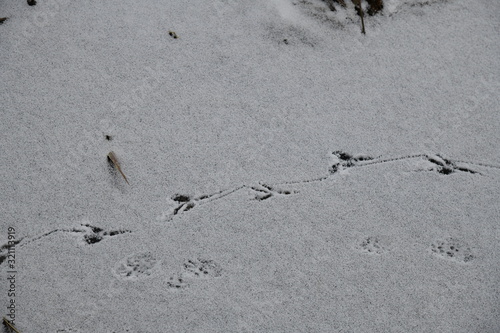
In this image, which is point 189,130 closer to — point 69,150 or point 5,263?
point 69,150

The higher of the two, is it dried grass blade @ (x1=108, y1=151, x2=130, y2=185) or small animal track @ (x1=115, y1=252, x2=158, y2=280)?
dried grass blade @ (x1=108, y1=151, x2=130, y2=185)

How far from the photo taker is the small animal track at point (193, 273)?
4.27ft

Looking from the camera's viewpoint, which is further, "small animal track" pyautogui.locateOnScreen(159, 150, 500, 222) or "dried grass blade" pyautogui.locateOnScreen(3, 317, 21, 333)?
"small animal track" pyautogui.locateOnScreen(159, 150, 500, 222)

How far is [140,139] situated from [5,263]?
602 mm

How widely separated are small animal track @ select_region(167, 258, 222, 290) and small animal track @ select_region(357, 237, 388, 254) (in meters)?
0.48

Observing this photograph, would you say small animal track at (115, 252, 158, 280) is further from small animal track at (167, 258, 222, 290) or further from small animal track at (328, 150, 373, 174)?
small animal track at (328, 150, 373, 174)

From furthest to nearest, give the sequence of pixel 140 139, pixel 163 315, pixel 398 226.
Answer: pixel 140 139 → pixel 398 226 → pixel 163 315

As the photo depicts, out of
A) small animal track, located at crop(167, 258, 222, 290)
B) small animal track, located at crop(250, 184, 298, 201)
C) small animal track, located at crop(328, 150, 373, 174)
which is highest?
small animal track, located at crop(328, 150, 373, 174)

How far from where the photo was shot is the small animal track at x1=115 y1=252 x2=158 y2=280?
4.29ft

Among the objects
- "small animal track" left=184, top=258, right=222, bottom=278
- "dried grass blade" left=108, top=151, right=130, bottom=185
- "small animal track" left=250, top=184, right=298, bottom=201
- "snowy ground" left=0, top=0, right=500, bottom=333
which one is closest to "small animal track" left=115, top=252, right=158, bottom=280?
"snowy ground" left=0, top=0, right=500, bottom=333

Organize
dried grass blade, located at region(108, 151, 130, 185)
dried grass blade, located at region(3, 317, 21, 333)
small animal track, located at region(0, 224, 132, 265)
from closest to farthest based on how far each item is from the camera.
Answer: dried grass blade, located at region(3, 317, 21, 333)
small animal track, located at region(0, 224, 132, 265)
dried grass blade, located at region(108, 151, 130, 185)

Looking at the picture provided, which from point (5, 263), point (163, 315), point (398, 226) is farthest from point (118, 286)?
point (398, 226)

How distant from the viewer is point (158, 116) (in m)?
1.55

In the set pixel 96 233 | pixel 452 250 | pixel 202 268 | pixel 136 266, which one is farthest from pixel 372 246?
pixel 96 233
